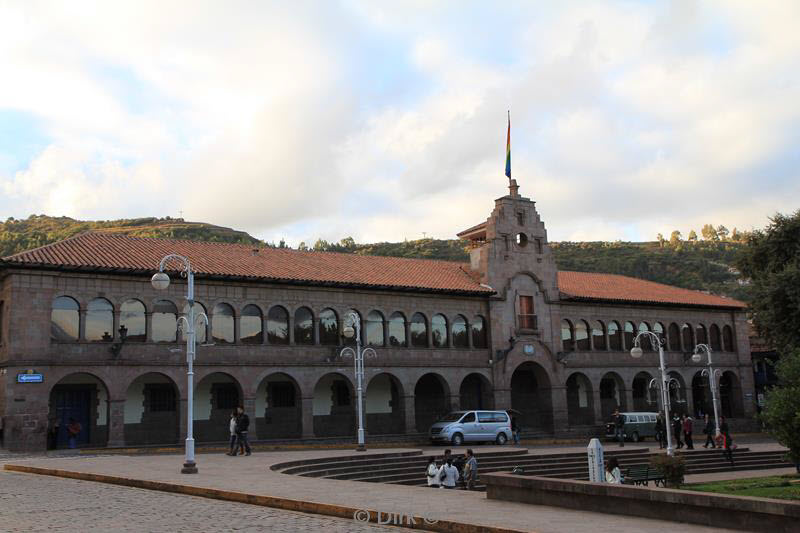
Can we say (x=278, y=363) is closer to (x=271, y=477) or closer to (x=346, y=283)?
(x=346, y=283)

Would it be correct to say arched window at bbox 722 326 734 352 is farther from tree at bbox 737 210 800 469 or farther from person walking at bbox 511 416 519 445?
person walking at bbox 511 416 519 445

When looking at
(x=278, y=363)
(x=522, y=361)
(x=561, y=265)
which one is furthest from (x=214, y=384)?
(x=561, y=265)

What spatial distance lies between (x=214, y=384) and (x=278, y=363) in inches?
129

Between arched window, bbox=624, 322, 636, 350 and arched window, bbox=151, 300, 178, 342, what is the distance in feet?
93.2

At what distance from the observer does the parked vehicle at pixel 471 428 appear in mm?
36875

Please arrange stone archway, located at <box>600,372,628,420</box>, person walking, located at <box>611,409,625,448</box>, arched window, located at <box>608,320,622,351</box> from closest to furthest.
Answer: person walking, located at <box>611,409,625,448</box>
stone archway, located at <box>600,372,628,420</box>
arched window, located at <box>608,320,622,351</box>

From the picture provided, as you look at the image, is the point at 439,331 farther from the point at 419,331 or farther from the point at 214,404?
the point at 214,404

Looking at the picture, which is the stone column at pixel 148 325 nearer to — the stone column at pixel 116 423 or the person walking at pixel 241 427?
the stone column at pixel 116 423

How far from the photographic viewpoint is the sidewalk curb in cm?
1202

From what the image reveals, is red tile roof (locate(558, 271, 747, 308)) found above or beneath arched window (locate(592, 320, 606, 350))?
above

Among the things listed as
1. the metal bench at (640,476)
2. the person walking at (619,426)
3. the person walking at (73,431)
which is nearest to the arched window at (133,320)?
the person walking at (73,431)

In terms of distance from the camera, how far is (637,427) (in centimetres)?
4241

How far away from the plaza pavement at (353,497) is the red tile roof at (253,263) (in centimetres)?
1065

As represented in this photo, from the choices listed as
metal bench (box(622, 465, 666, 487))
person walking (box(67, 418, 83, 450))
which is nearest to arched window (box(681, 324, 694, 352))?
metal bench (box(622, 465, 666, 487))
